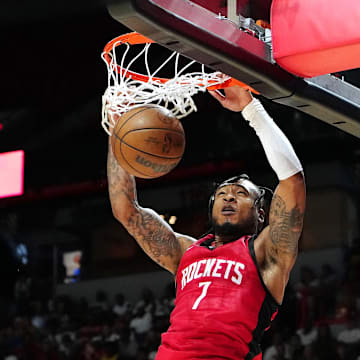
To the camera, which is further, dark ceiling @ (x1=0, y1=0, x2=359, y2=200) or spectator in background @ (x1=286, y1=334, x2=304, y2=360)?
dark ceiling @ (x1=0, y1=0, x2=359, y2=200)

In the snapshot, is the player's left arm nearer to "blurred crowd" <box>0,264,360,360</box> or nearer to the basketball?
the basketball

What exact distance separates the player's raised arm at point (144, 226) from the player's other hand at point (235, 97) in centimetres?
65

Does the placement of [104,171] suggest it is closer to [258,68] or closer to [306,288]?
[306,288]

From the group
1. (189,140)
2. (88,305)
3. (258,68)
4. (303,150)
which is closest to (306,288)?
(303,150)

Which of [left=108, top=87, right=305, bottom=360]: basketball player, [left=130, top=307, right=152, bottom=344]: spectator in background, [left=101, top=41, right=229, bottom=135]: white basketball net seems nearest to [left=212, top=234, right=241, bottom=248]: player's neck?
[left=108, top=87, right=305, bottom=360]: basketball player

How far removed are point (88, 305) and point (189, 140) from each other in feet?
7.60

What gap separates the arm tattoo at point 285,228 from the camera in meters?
3.09

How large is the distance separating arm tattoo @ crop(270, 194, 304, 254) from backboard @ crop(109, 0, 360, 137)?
417 millimetres

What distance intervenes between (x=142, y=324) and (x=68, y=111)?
9.53 ft

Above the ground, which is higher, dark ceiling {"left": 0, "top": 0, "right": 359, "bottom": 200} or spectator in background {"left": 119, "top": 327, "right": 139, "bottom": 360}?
dark ceiling {"left": 0, "top": 0, "right": 359, "bottom": 200}

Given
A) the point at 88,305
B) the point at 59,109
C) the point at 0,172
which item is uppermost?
the point at 59,109

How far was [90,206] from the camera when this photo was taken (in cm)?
954

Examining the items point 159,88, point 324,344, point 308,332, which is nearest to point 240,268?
point 159,88

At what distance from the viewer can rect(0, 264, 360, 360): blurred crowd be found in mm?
6742
